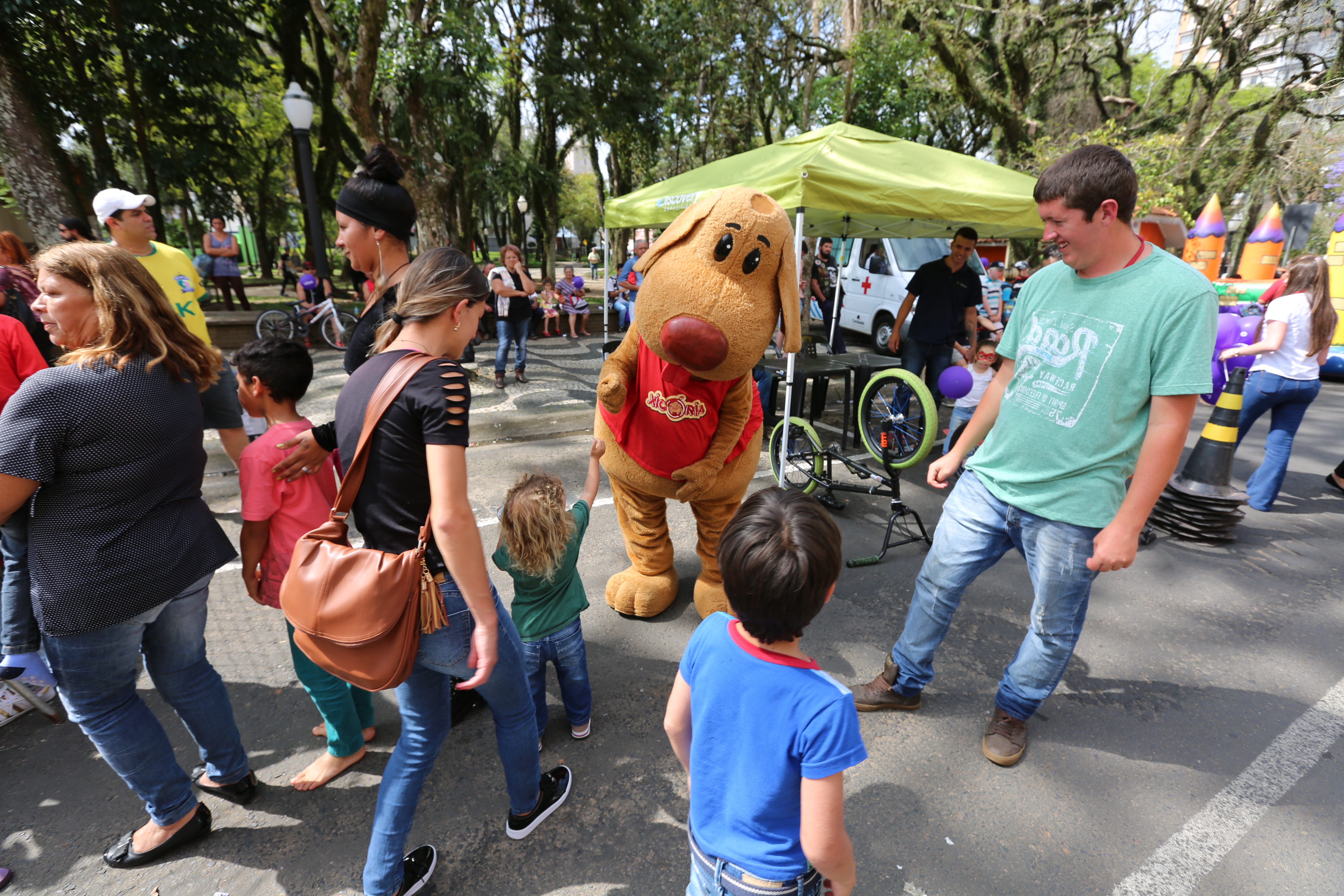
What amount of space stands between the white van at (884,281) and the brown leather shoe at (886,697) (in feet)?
27.6

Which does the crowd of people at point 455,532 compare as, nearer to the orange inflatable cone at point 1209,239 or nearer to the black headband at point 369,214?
the black headband at point 369,214

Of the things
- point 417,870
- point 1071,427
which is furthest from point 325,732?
point 1071,427

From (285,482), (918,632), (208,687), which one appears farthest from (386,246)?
(918,632)

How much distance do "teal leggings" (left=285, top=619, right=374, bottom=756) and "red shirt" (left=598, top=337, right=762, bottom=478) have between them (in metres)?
1.52

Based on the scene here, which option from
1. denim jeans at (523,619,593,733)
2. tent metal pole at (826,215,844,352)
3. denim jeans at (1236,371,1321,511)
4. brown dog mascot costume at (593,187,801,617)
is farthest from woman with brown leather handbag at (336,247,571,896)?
tent metal pole at (826,215,844,352)

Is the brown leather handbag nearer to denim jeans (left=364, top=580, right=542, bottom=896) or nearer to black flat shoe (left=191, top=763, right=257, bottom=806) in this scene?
denim jeans (left=364, top=580, right=542, bottom=896)

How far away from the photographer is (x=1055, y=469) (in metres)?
2.10

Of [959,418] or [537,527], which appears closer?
[537,527]

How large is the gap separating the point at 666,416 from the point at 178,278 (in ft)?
9.36

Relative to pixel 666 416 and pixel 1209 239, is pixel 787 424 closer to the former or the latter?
pixel 666 416

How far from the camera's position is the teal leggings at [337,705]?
7.06 ft

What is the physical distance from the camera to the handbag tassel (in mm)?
1532

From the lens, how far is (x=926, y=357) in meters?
6.10

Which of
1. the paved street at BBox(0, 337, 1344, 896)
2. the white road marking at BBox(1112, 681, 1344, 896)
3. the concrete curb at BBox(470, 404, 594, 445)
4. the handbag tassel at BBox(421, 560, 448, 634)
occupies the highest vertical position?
the handbag tassel at BBox(421, 560, 448, 634)
